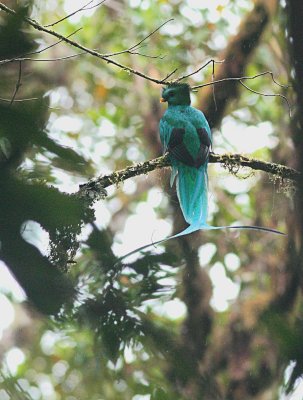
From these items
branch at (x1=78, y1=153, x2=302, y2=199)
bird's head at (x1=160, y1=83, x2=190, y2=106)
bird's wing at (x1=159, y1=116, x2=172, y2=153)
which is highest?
bird's head at (x1=160, y1=83, x2=190, y2=106)

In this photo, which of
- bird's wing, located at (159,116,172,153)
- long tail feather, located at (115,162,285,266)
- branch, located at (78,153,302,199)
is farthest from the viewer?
bird's wing, located at (159,116,172,153)

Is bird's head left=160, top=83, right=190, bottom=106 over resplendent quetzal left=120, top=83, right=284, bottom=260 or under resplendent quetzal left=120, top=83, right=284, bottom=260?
over

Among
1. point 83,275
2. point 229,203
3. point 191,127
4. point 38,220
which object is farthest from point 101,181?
point 229,203

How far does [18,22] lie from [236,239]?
12.0 feet

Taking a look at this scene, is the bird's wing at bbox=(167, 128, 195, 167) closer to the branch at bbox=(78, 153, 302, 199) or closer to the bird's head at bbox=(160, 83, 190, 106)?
the branch at bbox=(78, 153, 302, 199)

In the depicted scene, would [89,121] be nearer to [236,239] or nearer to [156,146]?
[156,146]

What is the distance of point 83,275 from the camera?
0.89 meters

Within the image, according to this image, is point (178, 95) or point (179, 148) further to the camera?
point (178, 95)

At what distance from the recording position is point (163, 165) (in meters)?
2.44

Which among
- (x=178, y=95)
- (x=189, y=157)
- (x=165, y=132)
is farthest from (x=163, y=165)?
(x=178, y=95)

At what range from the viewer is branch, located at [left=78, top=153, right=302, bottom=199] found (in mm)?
2041

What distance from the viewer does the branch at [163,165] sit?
2041mm

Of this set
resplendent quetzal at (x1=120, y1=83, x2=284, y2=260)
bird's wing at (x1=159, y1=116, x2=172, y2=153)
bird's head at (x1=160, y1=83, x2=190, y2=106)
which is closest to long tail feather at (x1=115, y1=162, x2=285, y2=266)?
resplendent quetzal at (x1=120, y1=83, x2=284, y2=260)

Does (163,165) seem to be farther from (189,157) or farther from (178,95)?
A: (178,95)
